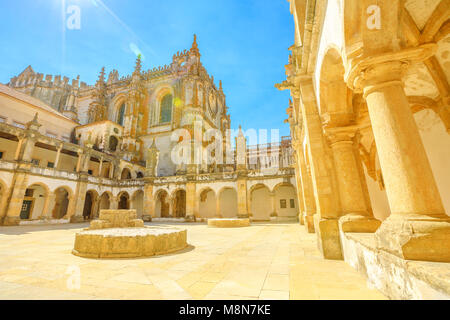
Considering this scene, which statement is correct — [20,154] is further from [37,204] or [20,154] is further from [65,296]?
[65,296]

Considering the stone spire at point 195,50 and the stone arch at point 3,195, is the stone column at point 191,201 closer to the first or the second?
the stone arch at point 3,195

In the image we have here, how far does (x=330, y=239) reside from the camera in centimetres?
460

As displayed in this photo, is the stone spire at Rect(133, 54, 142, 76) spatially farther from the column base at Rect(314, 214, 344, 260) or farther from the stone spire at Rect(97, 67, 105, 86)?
the column base at Rect(314, 214, 344, 260)

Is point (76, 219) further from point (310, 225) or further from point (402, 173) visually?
point (402, 173)

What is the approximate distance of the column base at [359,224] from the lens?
4.08m

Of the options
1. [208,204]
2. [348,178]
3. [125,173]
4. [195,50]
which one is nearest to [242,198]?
[208,204]

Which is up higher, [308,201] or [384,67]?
[384,67]

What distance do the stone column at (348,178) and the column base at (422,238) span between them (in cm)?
217

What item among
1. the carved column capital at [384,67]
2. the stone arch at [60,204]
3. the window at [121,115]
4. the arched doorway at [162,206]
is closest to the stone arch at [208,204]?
the arched doorway at [162,206]

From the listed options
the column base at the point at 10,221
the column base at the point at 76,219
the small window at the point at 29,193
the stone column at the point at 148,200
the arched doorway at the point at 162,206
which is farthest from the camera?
the arched doorway at the point at 162,206

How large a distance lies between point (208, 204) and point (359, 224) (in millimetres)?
20963
